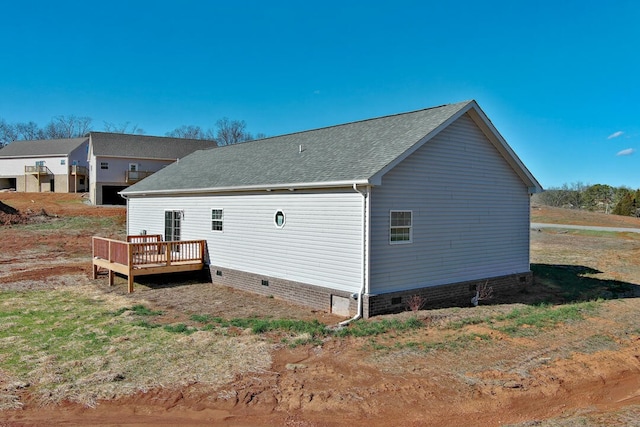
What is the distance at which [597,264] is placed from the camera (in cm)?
2159

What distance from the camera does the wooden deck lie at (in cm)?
1502

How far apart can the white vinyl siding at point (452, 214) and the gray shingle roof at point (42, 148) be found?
5028cm

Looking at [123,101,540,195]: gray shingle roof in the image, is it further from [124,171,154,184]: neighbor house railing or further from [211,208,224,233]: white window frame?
[124,171,154,184]: neighbor house railing

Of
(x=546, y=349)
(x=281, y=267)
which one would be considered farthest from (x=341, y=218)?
(x=546, y=349)

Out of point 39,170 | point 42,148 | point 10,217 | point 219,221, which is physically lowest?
point 10,217

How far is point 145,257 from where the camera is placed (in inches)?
618

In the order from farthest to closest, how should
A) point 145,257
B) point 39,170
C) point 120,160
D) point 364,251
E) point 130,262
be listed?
→ point 39,170 < point 120,160 < point 145,257 < point 130,262 < point 364,251

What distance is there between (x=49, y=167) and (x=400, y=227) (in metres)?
53.1

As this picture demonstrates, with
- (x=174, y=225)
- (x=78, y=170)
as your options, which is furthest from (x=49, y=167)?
(x=174, y=225)

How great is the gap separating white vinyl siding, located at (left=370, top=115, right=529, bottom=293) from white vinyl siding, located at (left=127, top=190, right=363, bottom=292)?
2.37 ft

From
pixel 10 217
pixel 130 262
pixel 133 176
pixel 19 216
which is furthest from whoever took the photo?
pixel 133 176

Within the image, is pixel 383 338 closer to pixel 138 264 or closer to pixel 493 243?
pixel 493 243

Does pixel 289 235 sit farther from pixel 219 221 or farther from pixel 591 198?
pixel 591 198

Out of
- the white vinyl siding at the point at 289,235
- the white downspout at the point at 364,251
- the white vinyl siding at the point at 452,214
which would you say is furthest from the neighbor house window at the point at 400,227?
the white vinyl siding at the point at 289,235
